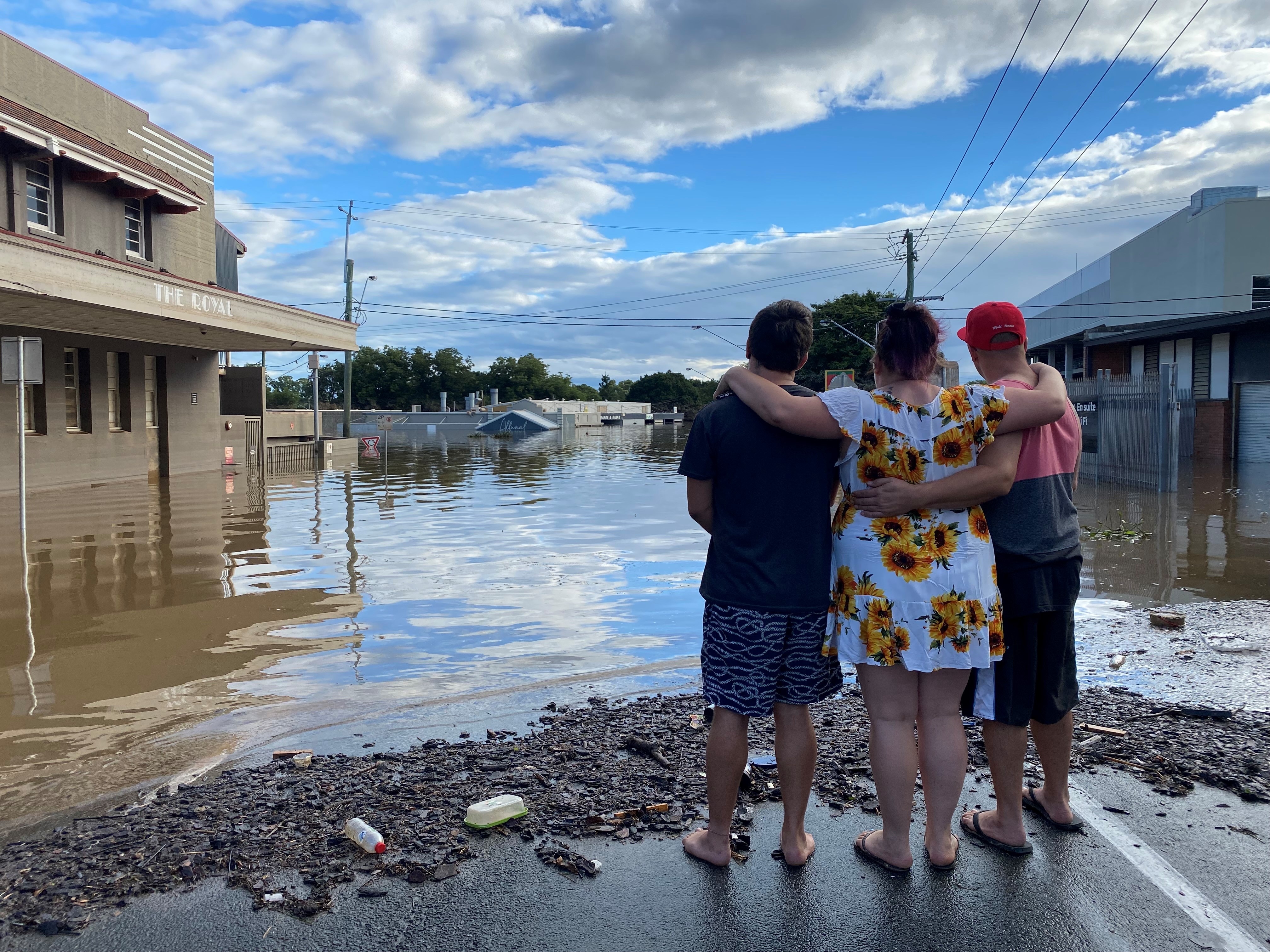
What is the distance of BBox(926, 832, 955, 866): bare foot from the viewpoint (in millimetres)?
3279

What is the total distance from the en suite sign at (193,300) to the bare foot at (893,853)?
19839mm

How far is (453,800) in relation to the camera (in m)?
3.85

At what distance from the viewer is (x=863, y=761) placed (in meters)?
4.25

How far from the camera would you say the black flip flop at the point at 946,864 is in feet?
10.7

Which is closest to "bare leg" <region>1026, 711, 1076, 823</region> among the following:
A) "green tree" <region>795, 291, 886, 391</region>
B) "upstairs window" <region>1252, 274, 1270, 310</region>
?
"upstairs window" <region>1252, 274, 1270, 310</region>

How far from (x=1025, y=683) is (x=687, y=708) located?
2.32 metres

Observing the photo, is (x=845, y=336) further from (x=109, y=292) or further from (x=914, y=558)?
(x=914, y=558)

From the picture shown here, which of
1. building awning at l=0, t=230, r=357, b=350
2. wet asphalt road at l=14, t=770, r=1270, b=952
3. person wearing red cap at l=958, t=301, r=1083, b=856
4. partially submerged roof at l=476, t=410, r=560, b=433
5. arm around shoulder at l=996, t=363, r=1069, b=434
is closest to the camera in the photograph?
wet asphalt road at l=14, t=770, r=1270, b=952

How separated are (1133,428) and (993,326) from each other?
19800 mm

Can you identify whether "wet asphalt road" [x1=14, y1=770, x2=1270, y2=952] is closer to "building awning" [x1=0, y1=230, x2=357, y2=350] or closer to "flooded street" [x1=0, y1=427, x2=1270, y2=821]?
"flooded street" [x1=0, y1=427, x2=1270, y2=821]

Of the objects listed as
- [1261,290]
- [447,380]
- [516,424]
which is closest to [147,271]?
[1261,290]

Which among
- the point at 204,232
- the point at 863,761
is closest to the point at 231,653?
the point at 863,761

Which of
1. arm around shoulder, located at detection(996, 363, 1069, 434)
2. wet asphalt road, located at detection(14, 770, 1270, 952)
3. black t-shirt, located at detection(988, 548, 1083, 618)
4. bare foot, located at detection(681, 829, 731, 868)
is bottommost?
wet asphalt road, located at detection(14, 770, 1270, 952)

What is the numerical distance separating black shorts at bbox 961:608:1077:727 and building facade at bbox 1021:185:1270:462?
23268 mm
